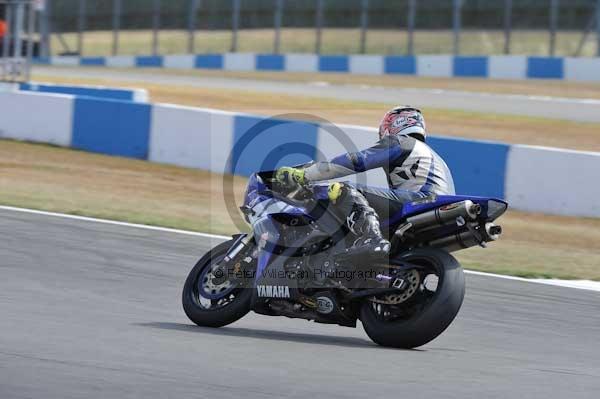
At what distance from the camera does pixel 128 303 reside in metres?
7.82

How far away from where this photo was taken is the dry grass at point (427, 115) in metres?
20.1

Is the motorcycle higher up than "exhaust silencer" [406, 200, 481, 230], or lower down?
lower down

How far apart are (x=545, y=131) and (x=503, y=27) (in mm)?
14242

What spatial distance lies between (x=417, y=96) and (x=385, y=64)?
9.00 m

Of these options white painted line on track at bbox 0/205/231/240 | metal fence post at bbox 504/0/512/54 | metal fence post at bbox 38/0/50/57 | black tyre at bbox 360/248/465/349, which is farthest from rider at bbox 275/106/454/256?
metal fence post at bbox 38/0/50/57

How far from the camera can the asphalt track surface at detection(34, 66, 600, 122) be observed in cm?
2442

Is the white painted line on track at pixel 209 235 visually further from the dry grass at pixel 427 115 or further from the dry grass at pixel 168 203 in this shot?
the dry grass at pixel 427 115

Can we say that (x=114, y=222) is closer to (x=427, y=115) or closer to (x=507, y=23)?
(x=427, y=115)

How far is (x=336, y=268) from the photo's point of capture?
22.1ft

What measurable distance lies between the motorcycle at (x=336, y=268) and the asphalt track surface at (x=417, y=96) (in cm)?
1667

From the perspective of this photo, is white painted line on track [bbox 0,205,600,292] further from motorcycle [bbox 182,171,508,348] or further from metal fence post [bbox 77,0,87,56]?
metal fence post [bbox 77,0,87,56]

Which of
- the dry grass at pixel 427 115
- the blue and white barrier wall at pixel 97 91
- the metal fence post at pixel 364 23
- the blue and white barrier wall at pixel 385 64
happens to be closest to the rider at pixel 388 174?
the dry grass at pixel 427 115

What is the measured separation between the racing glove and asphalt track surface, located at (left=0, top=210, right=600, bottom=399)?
36.7 inches

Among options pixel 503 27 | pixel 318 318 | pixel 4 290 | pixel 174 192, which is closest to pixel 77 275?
pixel 4 290
